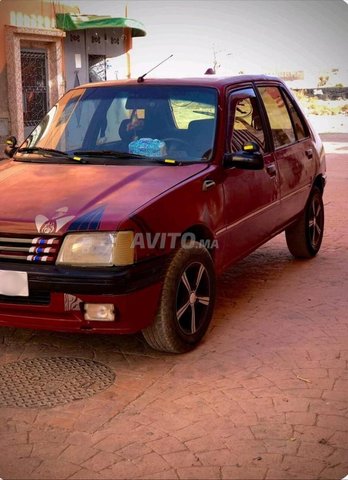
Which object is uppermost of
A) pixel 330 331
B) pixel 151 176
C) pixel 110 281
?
pixel 151 176

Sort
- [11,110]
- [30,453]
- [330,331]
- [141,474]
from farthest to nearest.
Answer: [11,110] → [330,331] → [30,453] → [141,474]

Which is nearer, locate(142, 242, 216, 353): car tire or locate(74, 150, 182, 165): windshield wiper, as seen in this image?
locate(142, 242, 216, 353): car tire

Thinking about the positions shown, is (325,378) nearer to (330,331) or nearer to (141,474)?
(330,331)

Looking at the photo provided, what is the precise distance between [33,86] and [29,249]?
12.0 m

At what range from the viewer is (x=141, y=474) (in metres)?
2.94

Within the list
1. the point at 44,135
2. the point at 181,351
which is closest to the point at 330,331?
the point at 181,351

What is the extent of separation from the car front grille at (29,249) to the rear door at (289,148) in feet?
8.54

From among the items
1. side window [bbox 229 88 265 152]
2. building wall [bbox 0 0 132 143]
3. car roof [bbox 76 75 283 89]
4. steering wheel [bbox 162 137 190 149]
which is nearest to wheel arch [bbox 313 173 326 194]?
side window [bbox 229 88 265 152]

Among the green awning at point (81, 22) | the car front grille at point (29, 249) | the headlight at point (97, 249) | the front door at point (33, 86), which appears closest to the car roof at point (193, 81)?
the headlight at point (97, 249)

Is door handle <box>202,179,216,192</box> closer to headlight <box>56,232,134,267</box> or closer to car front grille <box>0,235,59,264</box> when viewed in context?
headlight <box>56,232,134,267</box>

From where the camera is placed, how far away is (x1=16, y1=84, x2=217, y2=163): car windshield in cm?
483

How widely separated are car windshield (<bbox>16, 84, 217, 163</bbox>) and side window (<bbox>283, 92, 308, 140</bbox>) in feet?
5.27

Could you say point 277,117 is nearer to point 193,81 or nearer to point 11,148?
point 193,81

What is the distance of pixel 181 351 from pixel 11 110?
10927mm
